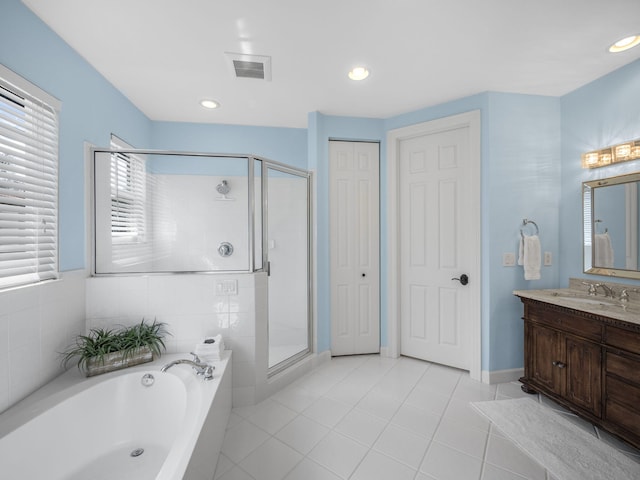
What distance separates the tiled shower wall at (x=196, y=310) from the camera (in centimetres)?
199

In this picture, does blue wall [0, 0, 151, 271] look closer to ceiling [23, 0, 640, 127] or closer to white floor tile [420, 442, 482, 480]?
ceiling [23, 0, 640, 127]

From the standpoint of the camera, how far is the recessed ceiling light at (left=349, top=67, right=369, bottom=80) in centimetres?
210

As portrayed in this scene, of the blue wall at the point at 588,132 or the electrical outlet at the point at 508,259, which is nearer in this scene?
the blue wall at the point at 588,132

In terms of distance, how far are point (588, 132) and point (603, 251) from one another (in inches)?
39.0

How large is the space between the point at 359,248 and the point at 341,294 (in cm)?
53

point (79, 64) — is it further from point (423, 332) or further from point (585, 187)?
point (585, 187)

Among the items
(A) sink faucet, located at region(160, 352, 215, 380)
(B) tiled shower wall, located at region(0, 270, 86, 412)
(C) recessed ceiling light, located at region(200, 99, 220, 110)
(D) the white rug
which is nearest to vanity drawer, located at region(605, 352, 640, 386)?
(D) the white rug

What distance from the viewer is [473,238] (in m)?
2.53

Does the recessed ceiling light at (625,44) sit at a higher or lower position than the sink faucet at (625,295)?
higher

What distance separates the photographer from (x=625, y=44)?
1820mm

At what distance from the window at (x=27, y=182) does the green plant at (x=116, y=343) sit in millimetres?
481

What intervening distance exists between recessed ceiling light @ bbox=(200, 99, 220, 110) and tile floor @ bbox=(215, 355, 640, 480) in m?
2.70

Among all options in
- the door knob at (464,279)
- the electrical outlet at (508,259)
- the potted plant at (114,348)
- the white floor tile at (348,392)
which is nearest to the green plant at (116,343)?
the potted plant at (114,348)

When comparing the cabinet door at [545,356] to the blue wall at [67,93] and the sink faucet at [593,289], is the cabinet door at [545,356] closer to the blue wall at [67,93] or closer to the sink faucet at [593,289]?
the sink faucet at [593,289]
